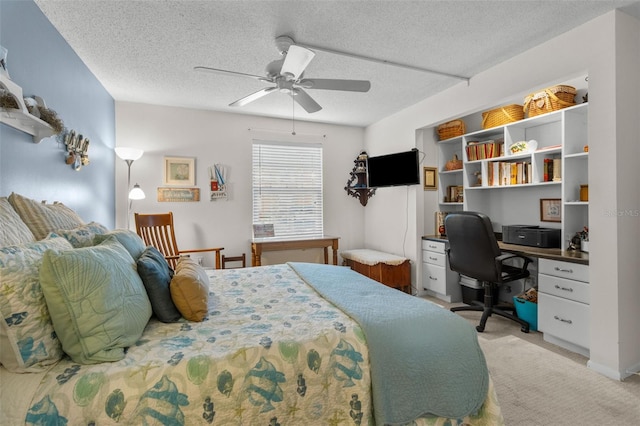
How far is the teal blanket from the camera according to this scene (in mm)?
1241

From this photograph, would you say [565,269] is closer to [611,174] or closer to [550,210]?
[611,174]

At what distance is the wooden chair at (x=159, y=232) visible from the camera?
361 centimetres

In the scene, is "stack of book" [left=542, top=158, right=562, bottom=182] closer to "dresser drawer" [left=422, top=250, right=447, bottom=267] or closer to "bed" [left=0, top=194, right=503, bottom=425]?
"dresser drawer" [left=422, top=250, right=447, bottom=267]

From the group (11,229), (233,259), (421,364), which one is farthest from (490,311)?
(11,229)

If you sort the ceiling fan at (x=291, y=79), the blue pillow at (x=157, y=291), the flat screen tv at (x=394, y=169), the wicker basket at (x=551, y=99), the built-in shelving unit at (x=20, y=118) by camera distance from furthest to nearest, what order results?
the flat screen tv at (x=394, y=169), the wicker basket at (x=551, y=99), the ceiling fan at (x=291, y=79), the built-in shelving unit at (x=20, y=118), the blue pillow at (x=157, y=291)

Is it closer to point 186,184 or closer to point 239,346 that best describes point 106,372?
point 239,346

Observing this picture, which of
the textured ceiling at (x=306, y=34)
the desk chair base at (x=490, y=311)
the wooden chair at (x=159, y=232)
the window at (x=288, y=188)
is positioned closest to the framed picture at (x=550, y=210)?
the desk chair base at (x=490, y=311)

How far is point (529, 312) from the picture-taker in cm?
295

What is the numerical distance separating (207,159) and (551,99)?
3.86m

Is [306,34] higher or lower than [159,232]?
higher

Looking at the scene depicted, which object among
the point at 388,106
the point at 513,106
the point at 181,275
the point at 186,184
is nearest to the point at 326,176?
the point at 388,106

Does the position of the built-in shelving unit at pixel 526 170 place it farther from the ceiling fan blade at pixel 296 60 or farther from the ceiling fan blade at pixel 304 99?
the ceiling fan blade at pixel 296 60

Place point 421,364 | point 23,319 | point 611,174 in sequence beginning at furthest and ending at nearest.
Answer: point 611,174
point 421,364
point 23,319

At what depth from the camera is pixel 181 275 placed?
1552 millimetres
